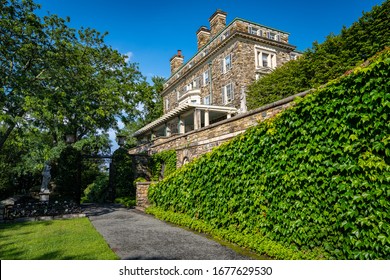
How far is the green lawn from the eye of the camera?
5.90 m

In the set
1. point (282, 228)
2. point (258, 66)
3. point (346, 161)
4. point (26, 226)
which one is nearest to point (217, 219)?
point (282, 228)

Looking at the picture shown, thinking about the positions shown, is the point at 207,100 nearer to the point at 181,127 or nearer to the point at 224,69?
the point at 224,69

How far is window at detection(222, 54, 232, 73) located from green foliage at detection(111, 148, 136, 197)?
12.9 metres

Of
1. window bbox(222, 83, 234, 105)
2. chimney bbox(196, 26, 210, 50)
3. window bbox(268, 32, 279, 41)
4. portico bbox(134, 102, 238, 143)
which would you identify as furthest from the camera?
chimney bbox(196, 26, 210, 50)

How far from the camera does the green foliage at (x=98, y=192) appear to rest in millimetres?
22048

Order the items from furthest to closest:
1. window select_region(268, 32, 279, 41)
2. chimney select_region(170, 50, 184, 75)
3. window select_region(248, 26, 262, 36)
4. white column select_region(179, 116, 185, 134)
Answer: chimney select_region(170, 50, 184, 75), window select_region(268, 32, 279, 41), window select_region(248, 26, 262, 36), white column select_region(179, 116, 185, 134)

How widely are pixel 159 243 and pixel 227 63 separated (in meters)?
22.3

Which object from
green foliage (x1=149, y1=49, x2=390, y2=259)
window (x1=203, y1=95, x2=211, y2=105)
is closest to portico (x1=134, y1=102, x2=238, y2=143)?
window (x1=203, y1=95, x2=211, y2=105)

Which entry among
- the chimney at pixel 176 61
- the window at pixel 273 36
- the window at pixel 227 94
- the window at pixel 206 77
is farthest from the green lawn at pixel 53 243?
the chimney at pixel 176 61

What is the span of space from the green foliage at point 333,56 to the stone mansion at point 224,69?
174 inches

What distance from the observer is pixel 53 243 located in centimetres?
710

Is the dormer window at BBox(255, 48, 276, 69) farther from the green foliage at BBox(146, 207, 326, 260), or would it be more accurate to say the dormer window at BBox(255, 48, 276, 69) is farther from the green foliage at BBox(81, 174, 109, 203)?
the green foliage at BBox(146, 207, 326, 260)
